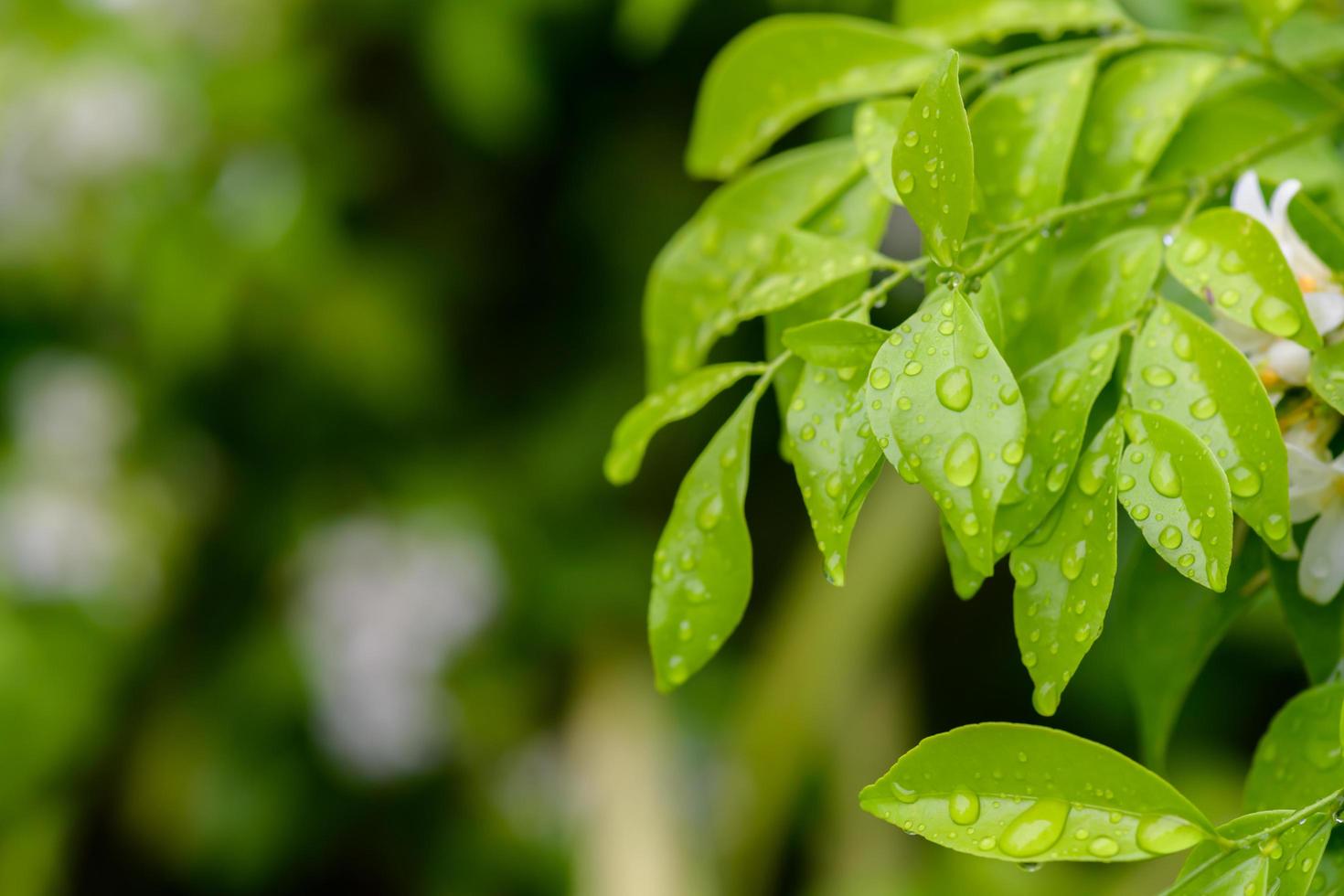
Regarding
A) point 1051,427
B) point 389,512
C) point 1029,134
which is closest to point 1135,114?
point 1029,134

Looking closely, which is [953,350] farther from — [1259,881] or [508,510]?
[508,510]

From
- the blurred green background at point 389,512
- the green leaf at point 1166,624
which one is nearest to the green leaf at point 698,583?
the green leaf at point 1166,624

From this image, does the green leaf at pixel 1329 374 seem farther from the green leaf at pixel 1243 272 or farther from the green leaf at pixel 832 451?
the green leaf at pixel 832 451

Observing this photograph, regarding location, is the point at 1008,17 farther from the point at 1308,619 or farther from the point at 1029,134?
the point at 1308,619

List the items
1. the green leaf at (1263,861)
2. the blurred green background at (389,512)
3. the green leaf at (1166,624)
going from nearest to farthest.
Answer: the green leaf at (1263,861)
the green leaf at (1166,624)
the blurred green background at (389,512)

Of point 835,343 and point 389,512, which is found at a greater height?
point 835,343

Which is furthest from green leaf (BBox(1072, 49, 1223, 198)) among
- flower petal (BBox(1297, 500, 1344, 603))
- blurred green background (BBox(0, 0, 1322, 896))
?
blurred green background (BBox(0, 0, 1322, 896))

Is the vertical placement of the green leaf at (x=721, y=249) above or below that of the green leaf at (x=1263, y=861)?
above
